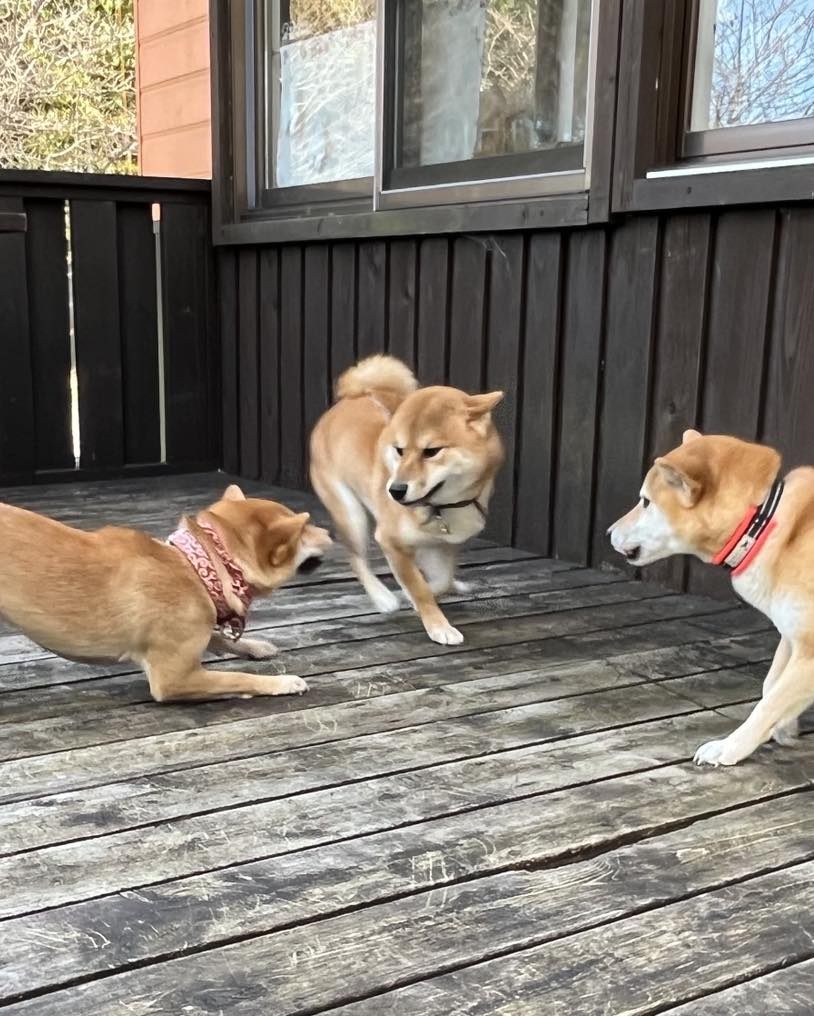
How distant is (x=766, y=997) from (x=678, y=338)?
241cm

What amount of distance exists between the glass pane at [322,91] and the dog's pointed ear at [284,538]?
2.76m

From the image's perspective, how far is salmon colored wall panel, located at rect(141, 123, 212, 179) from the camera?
6.04m

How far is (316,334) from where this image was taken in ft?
16.9

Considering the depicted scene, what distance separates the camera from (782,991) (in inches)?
54.9

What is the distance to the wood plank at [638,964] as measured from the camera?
4.46 feet

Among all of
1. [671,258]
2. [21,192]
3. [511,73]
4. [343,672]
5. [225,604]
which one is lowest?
[343,672]

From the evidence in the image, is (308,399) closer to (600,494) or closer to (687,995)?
(600,494)

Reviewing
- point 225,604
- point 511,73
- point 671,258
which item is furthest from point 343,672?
point 511,73

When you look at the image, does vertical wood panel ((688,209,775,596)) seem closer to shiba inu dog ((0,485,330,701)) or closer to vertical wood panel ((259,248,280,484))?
shiba inu dog ((0,485,330,701))

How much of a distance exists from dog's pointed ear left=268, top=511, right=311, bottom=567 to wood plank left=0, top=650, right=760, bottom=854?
16.9 inches

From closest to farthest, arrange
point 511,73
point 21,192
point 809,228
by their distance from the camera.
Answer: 1. point 809,228
2. point 511,73
3. point 21,192

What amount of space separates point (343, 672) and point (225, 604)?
0.45 m

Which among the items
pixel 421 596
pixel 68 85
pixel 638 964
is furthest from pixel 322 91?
pixel 68 85

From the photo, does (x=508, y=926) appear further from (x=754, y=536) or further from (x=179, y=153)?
(x=179, y=153)
